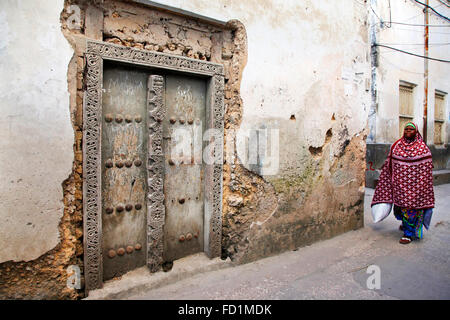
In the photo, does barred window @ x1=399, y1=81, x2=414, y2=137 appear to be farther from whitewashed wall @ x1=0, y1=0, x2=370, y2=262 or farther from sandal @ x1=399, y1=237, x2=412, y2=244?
sandal @ x1=399, y1=237, x2=412, y2=244

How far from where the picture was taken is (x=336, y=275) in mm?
2391

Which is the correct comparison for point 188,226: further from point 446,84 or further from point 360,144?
point 446,84

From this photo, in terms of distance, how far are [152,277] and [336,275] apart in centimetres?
146

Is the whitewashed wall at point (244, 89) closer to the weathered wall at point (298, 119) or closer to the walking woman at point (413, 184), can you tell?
the weathered wall at point (298, 119)

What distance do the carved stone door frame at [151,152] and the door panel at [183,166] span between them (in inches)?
3.1

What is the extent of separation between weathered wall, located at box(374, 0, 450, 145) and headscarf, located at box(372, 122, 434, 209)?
364 cm

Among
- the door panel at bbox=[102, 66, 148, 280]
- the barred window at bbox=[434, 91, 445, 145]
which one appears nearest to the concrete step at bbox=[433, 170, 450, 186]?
the barred window at bbox=[434, 91, 445, 145]

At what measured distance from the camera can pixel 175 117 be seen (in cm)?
231

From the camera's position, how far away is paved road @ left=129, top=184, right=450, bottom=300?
208 cm

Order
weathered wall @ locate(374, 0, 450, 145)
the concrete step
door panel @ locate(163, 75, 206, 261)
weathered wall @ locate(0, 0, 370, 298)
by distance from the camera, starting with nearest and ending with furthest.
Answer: weathered wall @ locate(0, 0, 370, 298) → door panel @ locate(163, 75, 206, 261) → weathered wall @ locate(374, 0, 450, 145) → the concrete step

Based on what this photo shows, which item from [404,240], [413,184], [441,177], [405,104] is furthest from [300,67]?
[441,177]

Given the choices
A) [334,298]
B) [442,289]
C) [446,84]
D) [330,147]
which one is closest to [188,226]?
[334,298]

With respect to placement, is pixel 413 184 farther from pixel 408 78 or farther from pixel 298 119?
pixel 408 78
